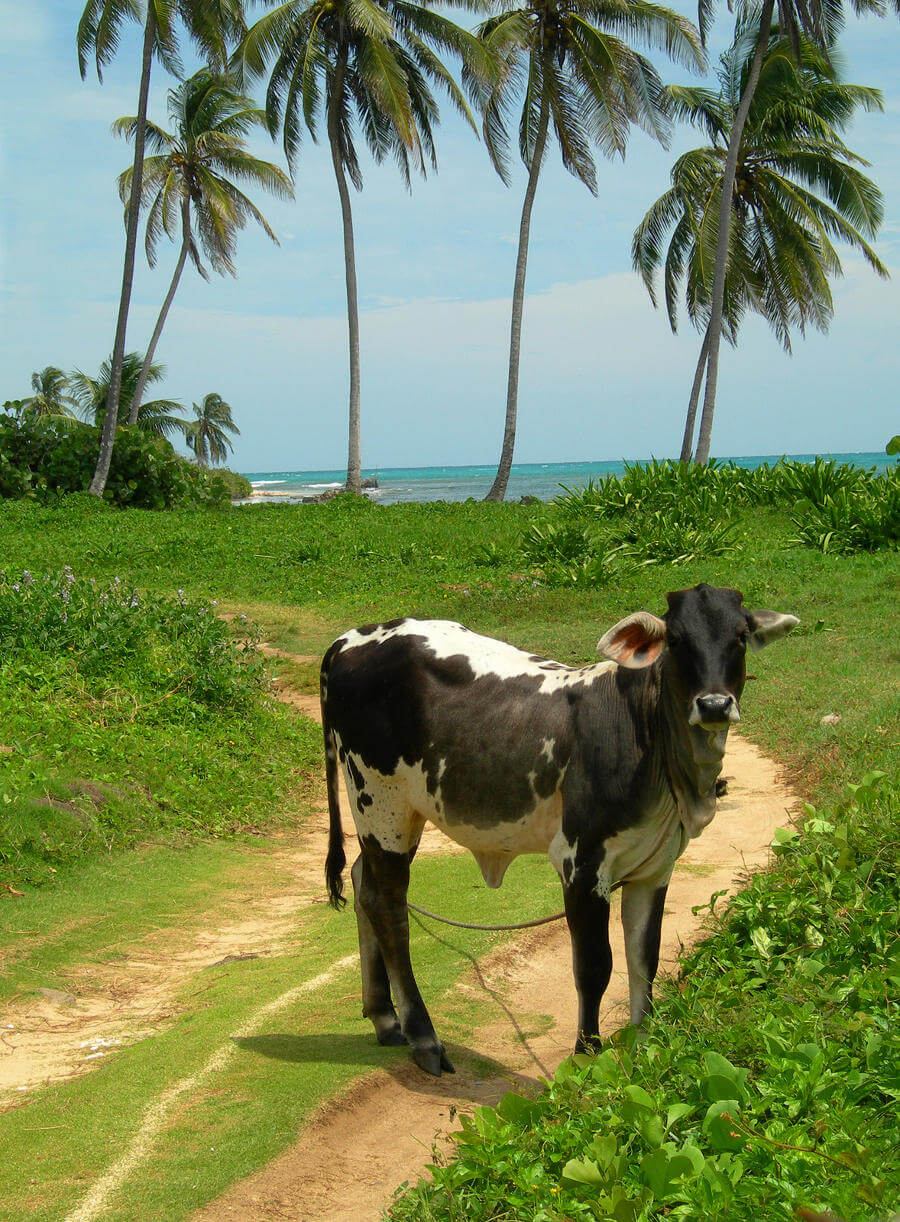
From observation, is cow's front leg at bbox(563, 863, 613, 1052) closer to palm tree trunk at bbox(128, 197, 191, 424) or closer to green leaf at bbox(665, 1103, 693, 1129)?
green leaf at bbox(665, 1103, 693, 1129)

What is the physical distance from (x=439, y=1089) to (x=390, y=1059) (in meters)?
0.31

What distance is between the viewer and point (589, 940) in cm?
458

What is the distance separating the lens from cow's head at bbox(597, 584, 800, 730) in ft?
13.9

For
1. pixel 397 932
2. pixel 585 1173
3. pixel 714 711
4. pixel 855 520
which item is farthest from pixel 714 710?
pixel 855 520

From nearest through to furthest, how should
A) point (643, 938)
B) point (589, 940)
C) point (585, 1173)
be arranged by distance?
point (585, 1173)
point (589, 940)
point (643, 938)

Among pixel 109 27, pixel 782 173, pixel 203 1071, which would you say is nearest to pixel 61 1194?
pixel 203 1071

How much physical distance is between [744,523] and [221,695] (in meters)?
11.2

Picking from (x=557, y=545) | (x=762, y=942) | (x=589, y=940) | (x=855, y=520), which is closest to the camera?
(x=589, y=940)

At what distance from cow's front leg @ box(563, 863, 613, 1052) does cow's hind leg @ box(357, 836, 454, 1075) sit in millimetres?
759

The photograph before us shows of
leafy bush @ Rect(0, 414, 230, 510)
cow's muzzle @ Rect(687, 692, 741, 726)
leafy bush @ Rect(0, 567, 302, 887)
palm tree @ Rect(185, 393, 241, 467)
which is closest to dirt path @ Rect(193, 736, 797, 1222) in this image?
cow's muzzle @ Rect(687, 692, 741, 726)

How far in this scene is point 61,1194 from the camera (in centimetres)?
414

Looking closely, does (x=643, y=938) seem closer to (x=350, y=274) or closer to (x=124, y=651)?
(x=124, y=651)

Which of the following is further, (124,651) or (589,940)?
(124,651)

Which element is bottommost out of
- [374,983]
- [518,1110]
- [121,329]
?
[374,983]
